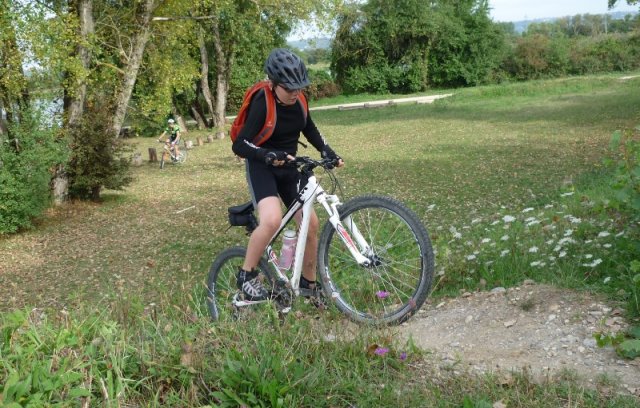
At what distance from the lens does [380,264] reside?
14.4 feet

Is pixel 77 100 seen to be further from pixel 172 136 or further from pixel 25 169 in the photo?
pixel 172 136

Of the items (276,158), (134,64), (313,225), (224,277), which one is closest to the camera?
(276,158)

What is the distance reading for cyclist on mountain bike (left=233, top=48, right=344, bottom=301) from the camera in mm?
4531

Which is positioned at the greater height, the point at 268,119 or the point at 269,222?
the point at 268,119

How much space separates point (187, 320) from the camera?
387 cm

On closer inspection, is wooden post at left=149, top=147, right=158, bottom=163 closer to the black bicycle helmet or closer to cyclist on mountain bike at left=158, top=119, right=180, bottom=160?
cyclist on mountain bike at left=158, top=119, right=180, bottom=160

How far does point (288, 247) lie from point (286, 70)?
1308 millimetres

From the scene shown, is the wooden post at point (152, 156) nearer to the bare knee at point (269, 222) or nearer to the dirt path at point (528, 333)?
the bare knee at point (269, 222)

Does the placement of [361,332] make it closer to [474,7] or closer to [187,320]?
[187,320]

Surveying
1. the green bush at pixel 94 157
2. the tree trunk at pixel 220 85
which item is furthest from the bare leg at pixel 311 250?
the tree trunk at pixel 220 85

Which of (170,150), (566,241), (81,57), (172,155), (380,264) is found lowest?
(172,155)

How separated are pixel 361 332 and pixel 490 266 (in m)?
2.44

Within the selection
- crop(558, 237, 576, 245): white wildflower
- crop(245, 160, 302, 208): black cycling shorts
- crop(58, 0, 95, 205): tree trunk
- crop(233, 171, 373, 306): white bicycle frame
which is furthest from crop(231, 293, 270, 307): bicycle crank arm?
crop(58, 0, 95, 205): tree trunk

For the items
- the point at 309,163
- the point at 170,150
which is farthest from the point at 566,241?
the point at 170,150
